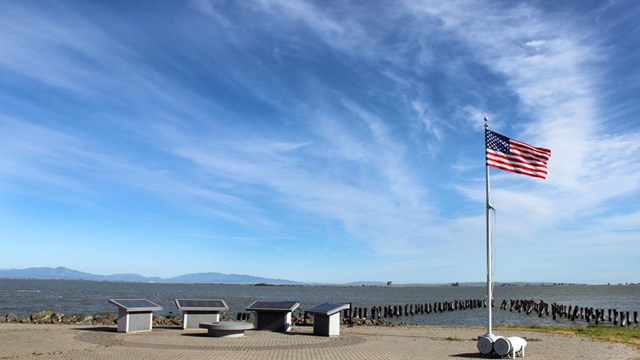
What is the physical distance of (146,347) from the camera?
18.0 m

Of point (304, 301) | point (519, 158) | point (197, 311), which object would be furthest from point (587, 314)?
point (304, 301)

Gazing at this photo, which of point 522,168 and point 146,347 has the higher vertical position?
point 522,168

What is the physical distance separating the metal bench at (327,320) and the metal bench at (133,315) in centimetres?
711

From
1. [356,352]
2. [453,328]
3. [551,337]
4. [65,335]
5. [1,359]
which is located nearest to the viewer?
[1,359]

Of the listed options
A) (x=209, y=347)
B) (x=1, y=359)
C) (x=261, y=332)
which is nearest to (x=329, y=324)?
(x=261, y=332)

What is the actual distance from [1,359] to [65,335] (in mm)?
6152

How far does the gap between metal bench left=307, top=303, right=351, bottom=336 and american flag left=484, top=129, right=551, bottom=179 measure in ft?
28.4

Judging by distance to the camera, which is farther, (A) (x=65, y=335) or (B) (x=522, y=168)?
(A) (x=65, y=335)

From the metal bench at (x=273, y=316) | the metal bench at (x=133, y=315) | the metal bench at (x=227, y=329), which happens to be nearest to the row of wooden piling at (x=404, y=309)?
the metal bench at (x=273, y=316)

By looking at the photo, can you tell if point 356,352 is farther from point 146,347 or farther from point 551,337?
point 551,337

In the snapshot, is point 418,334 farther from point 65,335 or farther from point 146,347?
point 65,335

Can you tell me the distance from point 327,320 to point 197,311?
21.4 ft

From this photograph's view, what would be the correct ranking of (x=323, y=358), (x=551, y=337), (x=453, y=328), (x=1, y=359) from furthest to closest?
(x=453, y=328) < (x=551, y=337) < (x=323, y=358) < (x=1, y=359)

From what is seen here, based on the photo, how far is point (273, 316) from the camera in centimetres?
2423
